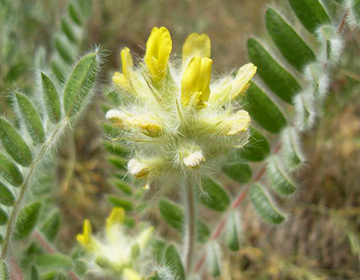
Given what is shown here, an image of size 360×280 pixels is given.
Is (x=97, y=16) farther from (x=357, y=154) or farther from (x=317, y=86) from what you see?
(x=317, y=86)

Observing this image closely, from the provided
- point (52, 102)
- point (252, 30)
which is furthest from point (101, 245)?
point (252, 30)

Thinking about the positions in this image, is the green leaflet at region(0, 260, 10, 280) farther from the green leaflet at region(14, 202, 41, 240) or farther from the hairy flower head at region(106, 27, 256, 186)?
the hairy flower head at region(106, 27, 256, 186)

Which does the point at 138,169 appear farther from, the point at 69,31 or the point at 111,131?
the point at 69,31

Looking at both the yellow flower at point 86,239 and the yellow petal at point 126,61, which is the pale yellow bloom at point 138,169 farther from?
the yellow flower at point 86,239

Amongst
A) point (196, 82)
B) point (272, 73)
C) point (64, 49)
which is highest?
point (64, 49)

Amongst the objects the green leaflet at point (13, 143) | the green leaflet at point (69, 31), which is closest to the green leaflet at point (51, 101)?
the green leaflet at point (13, 143)

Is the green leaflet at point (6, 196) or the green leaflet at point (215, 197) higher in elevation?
the green leaflet at point (215, 197)

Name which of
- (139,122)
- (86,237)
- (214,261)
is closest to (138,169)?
(139,122)
